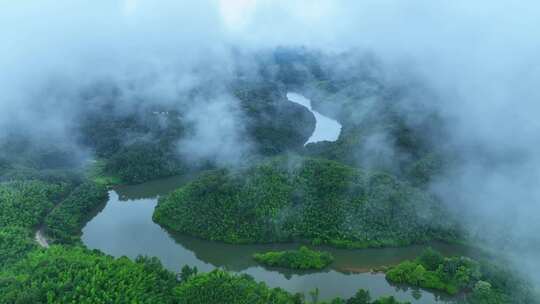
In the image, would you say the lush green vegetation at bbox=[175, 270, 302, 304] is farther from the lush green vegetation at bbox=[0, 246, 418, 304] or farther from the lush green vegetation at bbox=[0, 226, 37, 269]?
the lush green vegetation at bbox=[0, 226, 37, 269]

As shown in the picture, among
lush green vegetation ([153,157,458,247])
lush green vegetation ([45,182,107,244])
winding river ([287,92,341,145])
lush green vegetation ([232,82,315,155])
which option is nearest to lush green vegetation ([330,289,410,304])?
lush green vegetation ([153,157,458,247])

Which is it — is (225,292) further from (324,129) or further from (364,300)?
(324,129)

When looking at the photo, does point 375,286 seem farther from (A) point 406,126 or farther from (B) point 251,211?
(A) point 406,126

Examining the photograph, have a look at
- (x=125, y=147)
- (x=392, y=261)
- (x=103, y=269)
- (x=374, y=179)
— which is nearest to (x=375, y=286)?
(x=392, y=261)

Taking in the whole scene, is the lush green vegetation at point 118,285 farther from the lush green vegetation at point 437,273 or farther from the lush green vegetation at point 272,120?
the lush green vegetation at point 272,120

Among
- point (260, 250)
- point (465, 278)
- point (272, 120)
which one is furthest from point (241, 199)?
point (272, 120)

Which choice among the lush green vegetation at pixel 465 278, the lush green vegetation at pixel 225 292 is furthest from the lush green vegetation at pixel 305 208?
the lush green vegetation at pixel 225 292
